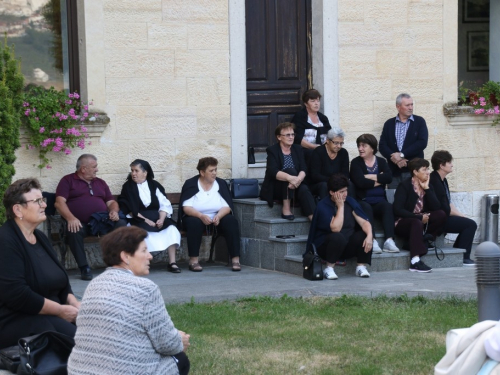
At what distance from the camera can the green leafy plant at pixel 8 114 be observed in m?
8.23

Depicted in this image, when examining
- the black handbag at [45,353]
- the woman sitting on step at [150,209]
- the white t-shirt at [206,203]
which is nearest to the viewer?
the black handbag at [45,353]

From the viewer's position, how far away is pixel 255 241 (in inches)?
456

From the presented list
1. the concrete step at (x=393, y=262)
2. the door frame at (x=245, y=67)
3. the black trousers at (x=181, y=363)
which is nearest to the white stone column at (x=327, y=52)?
the door frame at (x=245, y=67)

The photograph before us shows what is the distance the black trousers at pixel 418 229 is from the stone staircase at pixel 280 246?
16 cm

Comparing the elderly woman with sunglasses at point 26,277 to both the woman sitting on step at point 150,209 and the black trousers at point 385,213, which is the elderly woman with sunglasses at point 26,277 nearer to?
the woman sitting on step at point 150,209

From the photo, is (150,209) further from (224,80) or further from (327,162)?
(327,162)

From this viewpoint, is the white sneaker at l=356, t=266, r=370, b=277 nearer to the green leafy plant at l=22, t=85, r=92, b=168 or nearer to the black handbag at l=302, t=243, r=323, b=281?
the black handbag at l=302, t=243, r=323, b=281

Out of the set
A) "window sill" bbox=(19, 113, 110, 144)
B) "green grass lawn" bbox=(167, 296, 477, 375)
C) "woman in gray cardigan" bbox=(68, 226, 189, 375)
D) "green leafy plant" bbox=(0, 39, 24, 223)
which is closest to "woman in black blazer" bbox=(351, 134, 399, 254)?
"green grass lawn" bbox=(167, 296, 477, 375)

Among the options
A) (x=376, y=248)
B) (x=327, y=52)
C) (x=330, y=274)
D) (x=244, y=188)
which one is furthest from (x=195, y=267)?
(x=327, y=52)

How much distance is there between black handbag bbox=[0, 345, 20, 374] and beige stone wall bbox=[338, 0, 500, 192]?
726 cm

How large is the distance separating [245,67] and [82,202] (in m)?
2.80

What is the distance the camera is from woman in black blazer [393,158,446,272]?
11320mm

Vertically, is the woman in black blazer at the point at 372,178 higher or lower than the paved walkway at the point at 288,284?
higher

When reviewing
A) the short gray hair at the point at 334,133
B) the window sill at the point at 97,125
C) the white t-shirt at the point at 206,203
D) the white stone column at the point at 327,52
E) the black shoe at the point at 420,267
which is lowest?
the black shoe at the point at 420,267
